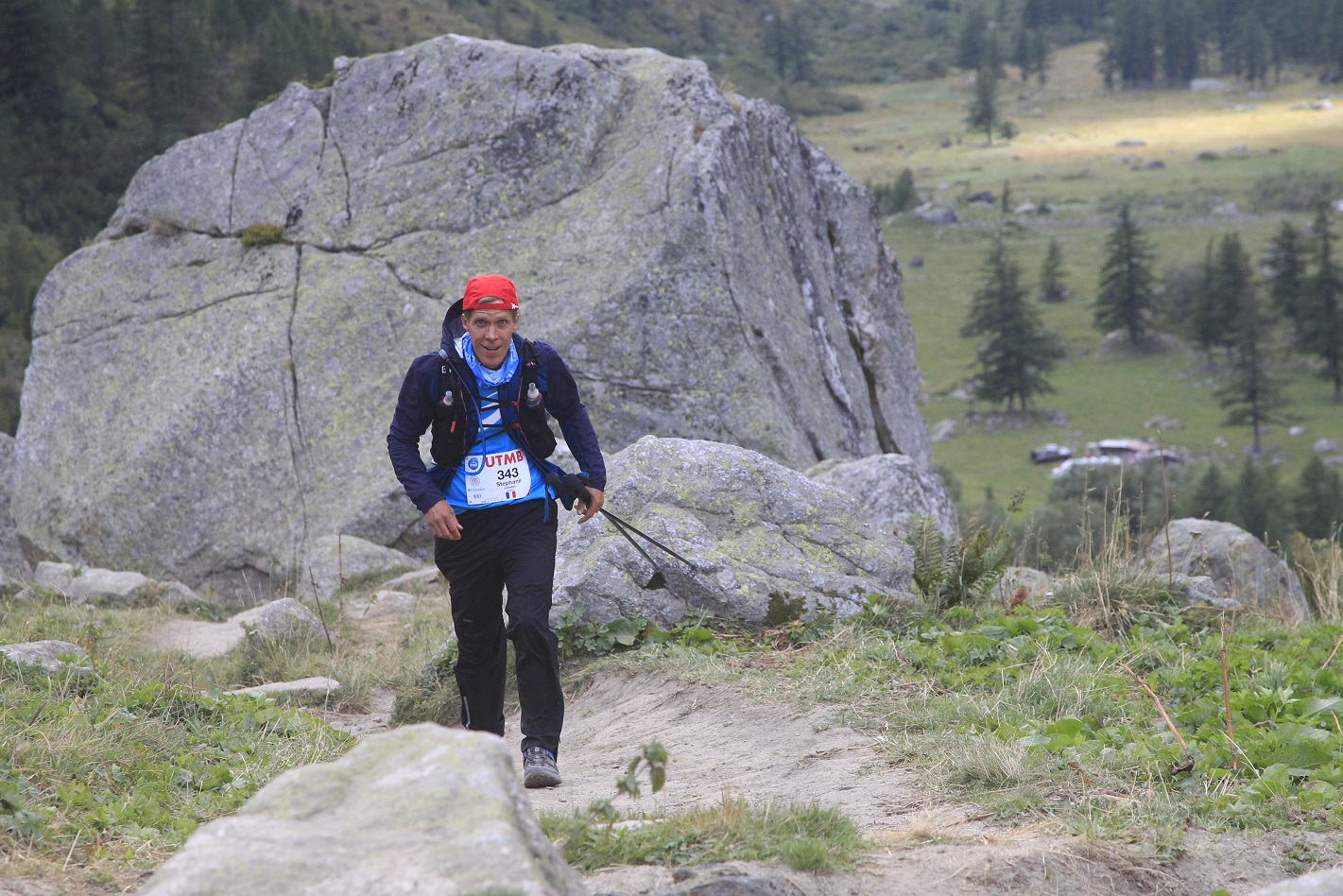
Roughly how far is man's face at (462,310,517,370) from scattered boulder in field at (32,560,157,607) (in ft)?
19.7

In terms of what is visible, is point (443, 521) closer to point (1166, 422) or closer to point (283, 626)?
point (283, 626)

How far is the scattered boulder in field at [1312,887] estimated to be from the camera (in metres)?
3.12

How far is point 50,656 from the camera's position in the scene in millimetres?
6406

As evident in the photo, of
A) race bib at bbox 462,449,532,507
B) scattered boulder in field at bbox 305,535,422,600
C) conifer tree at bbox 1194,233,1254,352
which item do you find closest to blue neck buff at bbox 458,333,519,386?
race bib at bbox 462,449,532,507

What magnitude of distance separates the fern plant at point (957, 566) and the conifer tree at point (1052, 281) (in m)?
68.7

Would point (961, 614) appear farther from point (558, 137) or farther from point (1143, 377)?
point (1143, 377)

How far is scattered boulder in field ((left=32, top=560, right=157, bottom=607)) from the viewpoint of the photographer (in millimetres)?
10047

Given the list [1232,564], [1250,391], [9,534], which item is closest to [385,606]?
[9,534]

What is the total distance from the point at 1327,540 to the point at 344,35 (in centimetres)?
4444

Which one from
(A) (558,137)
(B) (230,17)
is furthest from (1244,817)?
(B) (230,17)

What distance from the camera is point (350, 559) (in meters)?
10.6

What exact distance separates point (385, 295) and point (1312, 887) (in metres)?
10.1

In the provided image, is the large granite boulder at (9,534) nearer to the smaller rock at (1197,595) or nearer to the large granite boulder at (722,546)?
the large granite boulder at (722,546)

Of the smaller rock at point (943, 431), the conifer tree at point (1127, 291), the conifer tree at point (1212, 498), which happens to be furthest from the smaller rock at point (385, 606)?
the conifer tree at point (1127, 291)
